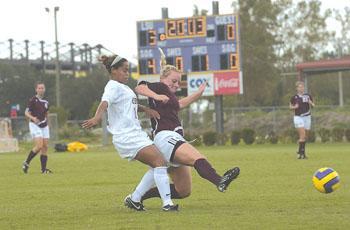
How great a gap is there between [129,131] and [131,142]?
14 cm

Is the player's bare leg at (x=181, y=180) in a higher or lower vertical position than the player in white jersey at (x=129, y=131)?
lower

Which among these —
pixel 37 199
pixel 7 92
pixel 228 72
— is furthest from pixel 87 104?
pixel 37 199

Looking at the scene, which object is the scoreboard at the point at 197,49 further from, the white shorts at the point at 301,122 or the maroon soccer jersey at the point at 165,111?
the maroon soccer jersey at the point at 165,111

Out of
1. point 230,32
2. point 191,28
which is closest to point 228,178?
point 230,32

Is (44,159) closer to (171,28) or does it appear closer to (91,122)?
(91,122)

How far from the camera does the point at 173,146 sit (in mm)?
9992

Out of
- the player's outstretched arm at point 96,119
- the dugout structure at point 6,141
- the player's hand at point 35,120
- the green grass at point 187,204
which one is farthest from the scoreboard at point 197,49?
the player's outstretched arm at point 96,119

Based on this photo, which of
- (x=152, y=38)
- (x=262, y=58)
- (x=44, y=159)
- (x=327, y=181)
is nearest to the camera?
(x=327, y=181)

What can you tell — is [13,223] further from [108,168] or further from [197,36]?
[197,36]

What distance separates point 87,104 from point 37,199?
58.3 m

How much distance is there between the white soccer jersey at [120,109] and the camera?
33.1 ft

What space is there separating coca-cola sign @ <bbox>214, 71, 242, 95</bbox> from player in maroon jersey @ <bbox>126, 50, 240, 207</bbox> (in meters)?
27.4

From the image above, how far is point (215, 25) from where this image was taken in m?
37.5

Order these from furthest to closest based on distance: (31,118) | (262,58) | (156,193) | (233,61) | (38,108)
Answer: (262,58) < (233,61) < (38,108) < (31,118) < (156,193)
